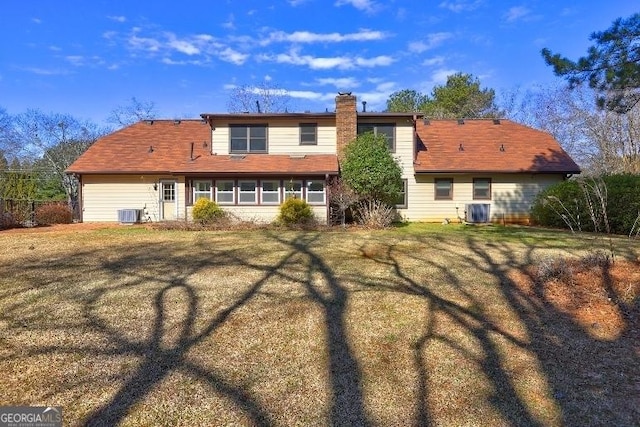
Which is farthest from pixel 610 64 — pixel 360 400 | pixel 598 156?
pixel 598 156

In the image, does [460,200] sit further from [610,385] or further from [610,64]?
[610,385]

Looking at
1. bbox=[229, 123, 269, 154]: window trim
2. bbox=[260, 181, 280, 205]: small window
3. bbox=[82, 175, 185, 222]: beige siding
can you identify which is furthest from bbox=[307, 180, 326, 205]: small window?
bbox=[82, 175, 185, 222]: beige siding

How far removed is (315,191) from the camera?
17.4m

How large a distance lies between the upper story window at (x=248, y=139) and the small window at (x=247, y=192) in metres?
2.15

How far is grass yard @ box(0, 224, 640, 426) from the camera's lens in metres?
3.74

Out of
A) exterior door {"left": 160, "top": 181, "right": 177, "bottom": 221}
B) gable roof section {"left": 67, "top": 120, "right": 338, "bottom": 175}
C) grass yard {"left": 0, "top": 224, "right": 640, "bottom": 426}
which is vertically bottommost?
grass yard {"left": 0, "top": 224, "right": 640, "bottom": 426}

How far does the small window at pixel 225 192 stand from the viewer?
57.4ft

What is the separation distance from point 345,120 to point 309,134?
1.81 metres

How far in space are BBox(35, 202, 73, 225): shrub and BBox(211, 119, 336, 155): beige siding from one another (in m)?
7.56

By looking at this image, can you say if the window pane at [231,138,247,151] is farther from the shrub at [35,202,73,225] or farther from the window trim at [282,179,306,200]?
the shrub at [35,202,73,225]

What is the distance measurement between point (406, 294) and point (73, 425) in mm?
4673

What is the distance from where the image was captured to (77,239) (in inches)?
473

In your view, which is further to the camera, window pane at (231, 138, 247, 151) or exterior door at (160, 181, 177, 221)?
exterior door at (160, 181, 177, 221)

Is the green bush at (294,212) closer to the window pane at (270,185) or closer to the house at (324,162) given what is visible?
the window pane at (270,185)
